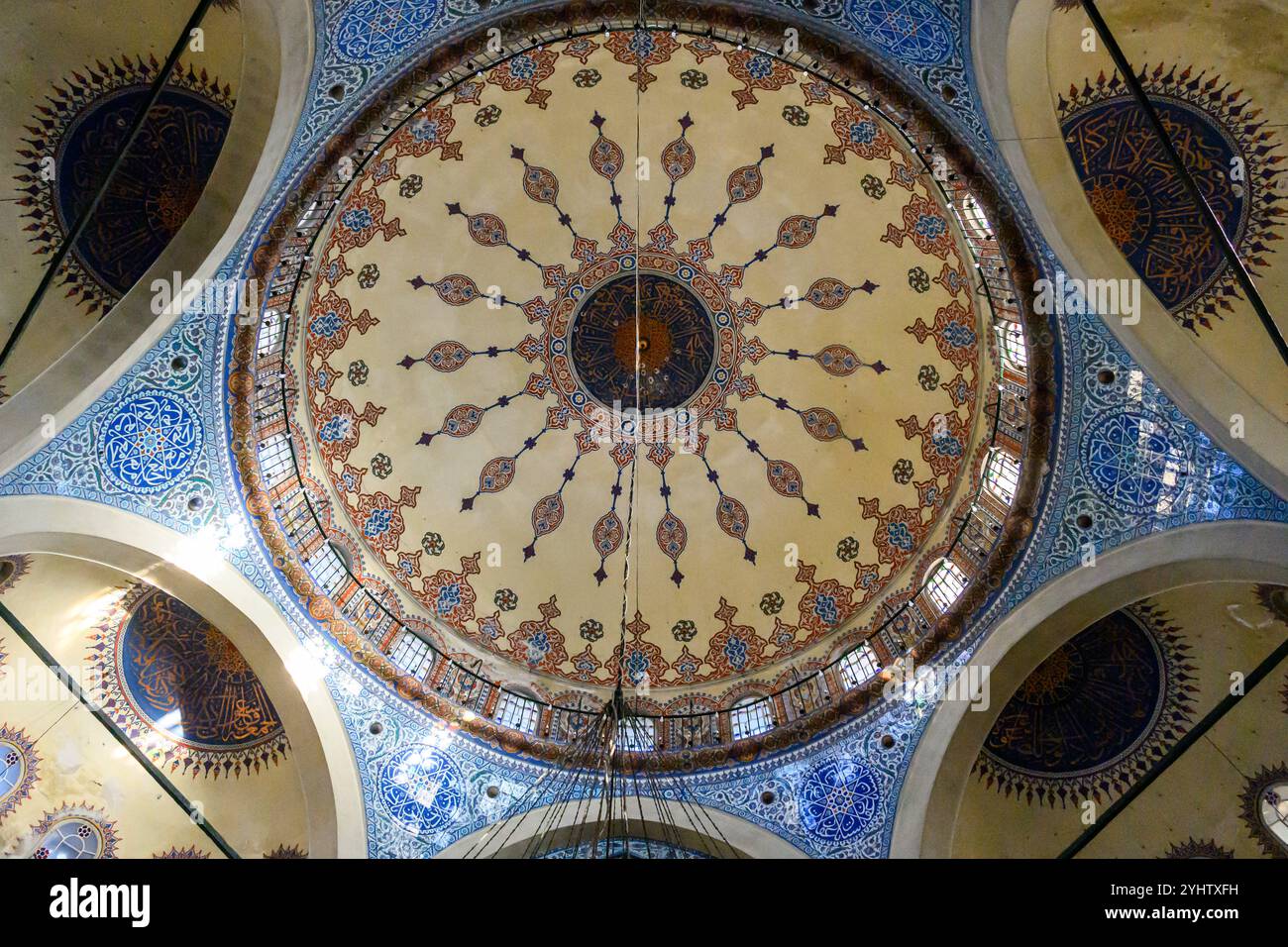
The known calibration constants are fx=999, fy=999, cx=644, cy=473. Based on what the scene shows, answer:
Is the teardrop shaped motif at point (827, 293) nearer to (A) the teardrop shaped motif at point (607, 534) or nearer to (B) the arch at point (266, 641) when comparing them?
(A) the teardrop shaped motif at point (607, 534)

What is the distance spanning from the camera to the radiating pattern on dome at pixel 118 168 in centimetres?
759

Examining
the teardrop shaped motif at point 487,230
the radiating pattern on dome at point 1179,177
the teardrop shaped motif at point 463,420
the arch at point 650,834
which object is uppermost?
the teardrop shaped motif at point 487,230

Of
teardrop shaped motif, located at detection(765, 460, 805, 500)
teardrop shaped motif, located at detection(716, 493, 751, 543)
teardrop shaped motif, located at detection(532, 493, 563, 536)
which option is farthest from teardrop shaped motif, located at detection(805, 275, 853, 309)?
teardrop shaped motif, located at detection(532, 493, 563, 536)

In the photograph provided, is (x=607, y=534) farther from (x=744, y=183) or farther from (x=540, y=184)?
(x=744, y=183)

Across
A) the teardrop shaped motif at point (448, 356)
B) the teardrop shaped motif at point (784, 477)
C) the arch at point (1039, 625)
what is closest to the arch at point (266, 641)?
the teardrop shaped motif at point (448, 356)

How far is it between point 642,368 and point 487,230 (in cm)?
246

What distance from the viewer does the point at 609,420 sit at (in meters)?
12.4

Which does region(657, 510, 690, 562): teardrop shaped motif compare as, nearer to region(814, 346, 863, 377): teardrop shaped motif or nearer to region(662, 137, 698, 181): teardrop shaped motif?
Result: region(814, 346, 863, 377): teardrop shaped motif

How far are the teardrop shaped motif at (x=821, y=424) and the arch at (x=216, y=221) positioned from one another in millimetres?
6561

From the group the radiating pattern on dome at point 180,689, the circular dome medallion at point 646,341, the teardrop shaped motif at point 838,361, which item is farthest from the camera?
the circular dome medallion at point 646,341

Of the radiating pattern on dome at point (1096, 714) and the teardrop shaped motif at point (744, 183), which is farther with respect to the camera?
the teardrop shaped motif at point (744, 183)

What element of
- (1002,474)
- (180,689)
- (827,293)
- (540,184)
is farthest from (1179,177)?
(180,689)
